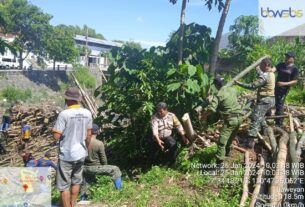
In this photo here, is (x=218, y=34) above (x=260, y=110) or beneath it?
above

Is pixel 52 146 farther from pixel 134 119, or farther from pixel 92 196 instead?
pixel 92 196

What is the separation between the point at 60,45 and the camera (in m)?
40.7

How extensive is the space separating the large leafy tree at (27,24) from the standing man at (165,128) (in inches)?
1359

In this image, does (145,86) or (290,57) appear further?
(145,86)

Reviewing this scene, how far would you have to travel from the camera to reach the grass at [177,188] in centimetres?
537

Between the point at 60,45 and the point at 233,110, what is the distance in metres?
37.1

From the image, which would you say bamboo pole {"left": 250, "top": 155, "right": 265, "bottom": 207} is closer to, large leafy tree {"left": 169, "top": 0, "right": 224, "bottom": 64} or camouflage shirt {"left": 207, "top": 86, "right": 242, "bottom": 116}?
camouflage shirt {"left": 207, "top": 86, "right": 242, "bottom": 116}

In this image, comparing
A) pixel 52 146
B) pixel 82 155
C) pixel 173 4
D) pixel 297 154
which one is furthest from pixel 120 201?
pixel 52 146

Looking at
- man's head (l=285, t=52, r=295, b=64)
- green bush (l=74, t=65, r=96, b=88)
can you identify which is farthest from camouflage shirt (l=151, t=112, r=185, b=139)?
green bush (l=74, t=65, r=96, b=88)

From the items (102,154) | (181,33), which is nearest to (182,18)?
(181,33)

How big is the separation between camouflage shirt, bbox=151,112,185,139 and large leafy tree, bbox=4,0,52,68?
113 ft

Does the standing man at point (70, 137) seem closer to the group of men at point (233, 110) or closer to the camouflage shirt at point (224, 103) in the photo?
the group of men at point (233, 110)

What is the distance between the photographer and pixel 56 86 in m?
34.9

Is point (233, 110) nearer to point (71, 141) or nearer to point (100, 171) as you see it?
point (100, 171)
